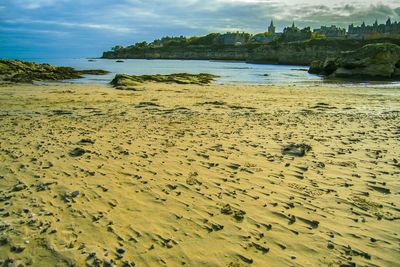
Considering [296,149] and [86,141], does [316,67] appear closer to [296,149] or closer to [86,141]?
[296,149]

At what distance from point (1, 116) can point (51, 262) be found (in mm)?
11573

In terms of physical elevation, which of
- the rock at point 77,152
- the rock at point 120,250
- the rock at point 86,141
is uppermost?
the rock at point 86,141

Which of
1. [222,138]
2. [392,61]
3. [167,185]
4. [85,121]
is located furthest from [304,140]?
[392,61]

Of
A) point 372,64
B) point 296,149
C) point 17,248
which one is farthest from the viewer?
point 372,64

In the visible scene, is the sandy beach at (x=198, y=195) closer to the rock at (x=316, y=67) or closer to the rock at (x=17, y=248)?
the rock at (x=17, y=248)

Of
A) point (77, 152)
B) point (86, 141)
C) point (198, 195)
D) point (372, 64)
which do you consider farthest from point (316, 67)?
point (198, 195)

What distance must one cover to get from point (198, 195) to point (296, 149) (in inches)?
147

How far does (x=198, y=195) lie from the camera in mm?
5609

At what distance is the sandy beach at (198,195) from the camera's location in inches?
157

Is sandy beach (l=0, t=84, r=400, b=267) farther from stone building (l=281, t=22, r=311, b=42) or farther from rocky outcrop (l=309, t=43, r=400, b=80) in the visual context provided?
stone building (l=281, t=22, r=311, b=42)

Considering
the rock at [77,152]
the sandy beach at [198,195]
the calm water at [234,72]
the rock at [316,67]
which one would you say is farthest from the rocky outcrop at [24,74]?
the rock at [316,67]

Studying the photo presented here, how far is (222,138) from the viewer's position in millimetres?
9352

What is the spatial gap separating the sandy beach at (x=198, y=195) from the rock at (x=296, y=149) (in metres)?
0.09

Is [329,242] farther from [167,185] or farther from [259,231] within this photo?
[167,185]
